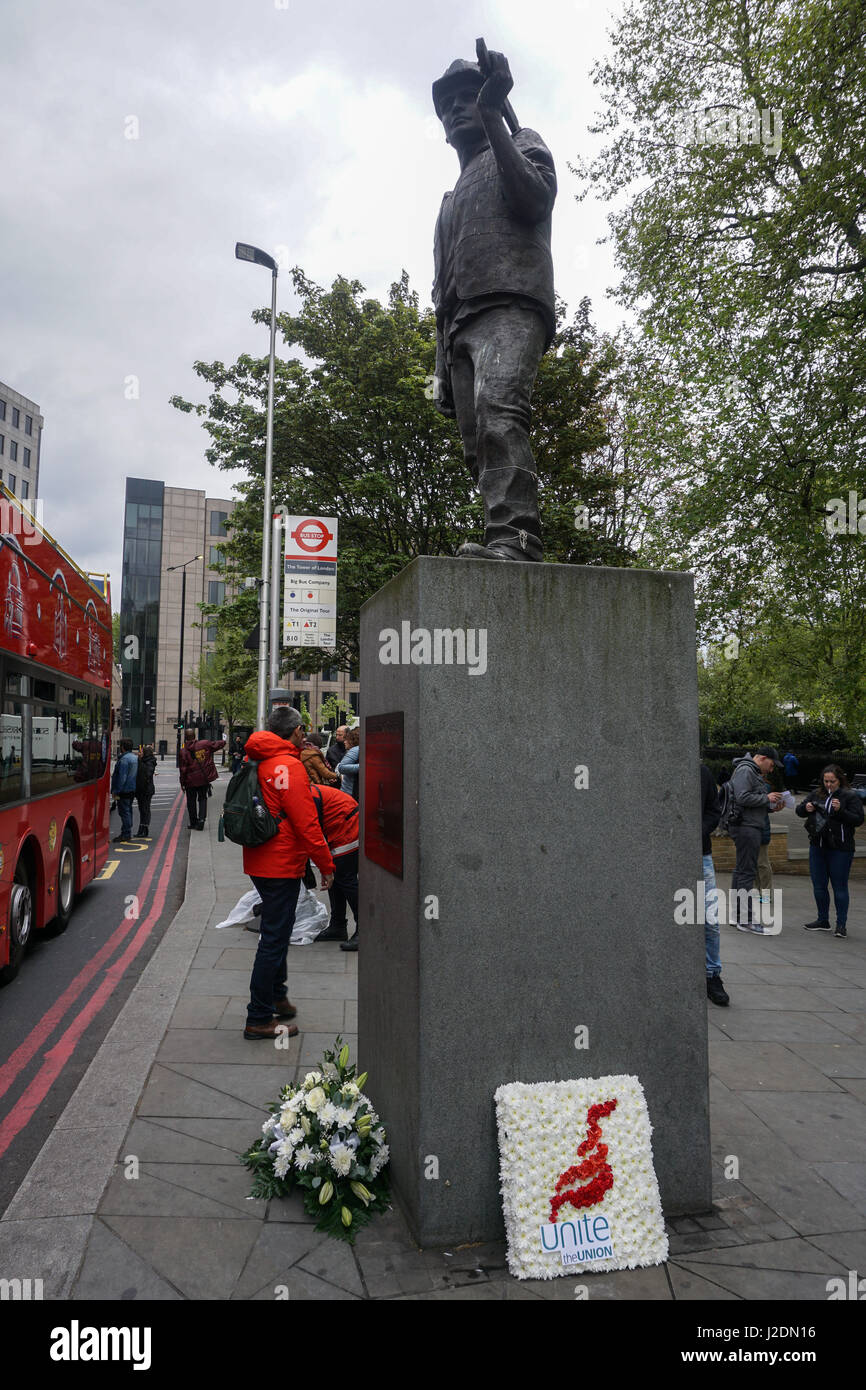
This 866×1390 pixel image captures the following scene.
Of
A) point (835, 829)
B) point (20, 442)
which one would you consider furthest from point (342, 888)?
point (20, 442)

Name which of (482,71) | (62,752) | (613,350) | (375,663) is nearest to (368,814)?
(375,663)

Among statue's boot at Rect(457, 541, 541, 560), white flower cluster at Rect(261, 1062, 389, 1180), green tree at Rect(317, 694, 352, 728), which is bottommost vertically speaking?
white flower cluster at Rect(261, 1062, 389, 1180)

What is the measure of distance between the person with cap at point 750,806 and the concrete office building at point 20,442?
7345 cm

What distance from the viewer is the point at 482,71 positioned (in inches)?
134

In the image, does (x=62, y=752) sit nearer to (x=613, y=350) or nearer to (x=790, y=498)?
(x=790, y=498)

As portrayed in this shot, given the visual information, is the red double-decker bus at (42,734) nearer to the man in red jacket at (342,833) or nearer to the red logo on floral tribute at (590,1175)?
the man in red jacket at (342,833)

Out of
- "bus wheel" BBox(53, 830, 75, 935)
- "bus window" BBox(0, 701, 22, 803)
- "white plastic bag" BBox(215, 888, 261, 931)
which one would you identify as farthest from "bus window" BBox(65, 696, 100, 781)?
"white plastic bag" BBox(215, 888, 261, 931)

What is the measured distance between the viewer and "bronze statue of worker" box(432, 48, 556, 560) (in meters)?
3.82

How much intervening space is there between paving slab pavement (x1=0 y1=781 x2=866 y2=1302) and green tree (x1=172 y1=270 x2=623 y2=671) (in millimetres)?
14434

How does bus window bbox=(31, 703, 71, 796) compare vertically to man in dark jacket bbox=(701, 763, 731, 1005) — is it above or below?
above

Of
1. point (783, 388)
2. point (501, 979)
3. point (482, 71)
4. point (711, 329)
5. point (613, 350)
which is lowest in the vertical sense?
point (501, 979)

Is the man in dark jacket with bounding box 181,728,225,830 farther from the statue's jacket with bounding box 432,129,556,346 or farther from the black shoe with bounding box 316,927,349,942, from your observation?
the statue's jacket with bounding box 432,129,556,346

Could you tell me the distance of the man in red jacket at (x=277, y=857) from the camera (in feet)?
17.4
